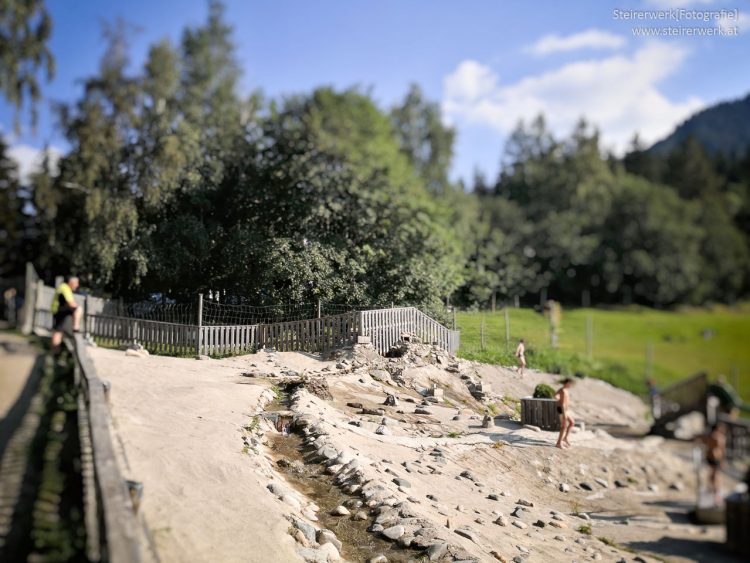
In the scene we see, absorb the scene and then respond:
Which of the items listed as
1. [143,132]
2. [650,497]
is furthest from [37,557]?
[143,132]

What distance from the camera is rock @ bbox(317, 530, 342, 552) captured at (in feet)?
11.9

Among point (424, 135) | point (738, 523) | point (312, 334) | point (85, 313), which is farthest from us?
point (424, 135)

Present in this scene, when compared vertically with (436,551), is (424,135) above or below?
above

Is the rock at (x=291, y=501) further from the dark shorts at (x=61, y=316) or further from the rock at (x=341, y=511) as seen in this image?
the dark shorts at (x=61, y=316)

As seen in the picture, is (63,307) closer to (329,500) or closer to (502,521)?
(329,500)

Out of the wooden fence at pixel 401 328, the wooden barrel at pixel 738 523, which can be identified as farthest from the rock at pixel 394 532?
the wooden barrel at pixel 738 523

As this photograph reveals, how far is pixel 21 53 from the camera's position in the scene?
6.78m

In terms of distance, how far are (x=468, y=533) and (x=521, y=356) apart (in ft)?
6.38

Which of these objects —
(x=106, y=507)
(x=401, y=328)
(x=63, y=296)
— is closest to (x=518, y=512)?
(x=401, y=328)

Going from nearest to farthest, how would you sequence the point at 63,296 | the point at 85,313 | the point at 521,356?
the point at 521,356 → the point at 63,296 → the point at 85,313

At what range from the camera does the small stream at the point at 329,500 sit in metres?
3.60

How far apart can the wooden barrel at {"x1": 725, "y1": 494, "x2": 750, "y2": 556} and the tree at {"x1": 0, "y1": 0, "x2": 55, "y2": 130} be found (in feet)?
23.0

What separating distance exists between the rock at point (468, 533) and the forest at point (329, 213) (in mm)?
1784

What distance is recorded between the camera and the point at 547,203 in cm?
618
